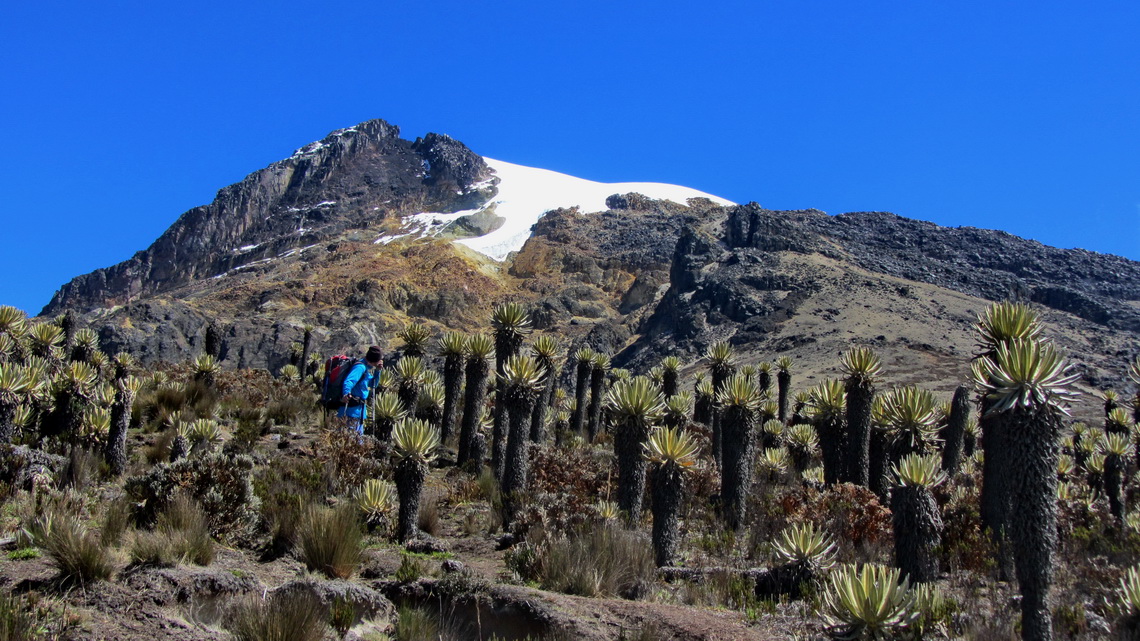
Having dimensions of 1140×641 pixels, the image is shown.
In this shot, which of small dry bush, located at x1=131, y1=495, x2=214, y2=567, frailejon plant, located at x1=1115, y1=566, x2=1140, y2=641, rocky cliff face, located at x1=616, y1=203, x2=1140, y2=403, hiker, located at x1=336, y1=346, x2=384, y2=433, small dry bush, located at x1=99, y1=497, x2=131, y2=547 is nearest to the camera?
small dry bush, located at x1=131, y1=495, x2=214, y2=567

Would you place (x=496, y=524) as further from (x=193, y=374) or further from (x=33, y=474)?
(x=193, y=374)

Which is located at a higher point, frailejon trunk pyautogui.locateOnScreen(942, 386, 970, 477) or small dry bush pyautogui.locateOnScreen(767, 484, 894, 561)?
frailejon trunk pyautogui.locateOnScreen(942, 386, 970, 477)

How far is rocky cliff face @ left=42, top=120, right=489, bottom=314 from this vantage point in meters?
148

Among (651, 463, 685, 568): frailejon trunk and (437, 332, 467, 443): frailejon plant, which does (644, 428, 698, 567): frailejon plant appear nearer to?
(651, 463, 685, 568): frailejon trunk

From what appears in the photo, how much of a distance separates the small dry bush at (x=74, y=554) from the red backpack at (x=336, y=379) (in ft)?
25.5

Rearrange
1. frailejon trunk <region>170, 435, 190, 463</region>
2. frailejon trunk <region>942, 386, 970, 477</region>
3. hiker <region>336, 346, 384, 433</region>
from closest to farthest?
frailejon trunk <region>170, 435, 190, 463</region> < hiker <region>336, 346, 384, 433</region> < frailejon trunk <region>942, 386, 970, 477</region>

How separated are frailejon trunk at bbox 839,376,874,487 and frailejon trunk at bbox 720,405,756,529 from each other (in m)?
1.93

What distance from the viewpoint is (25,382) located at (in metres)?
11.0

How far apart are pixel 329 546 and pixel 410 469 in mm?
2407

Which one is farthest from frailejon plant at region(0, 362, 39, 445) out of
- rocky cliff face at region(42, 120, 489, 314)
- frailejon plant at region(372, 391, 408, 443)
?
rocky cliff face at region(42, 120, 489, 314)

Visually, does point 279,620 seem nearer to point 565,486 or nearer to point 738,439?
point 565,486

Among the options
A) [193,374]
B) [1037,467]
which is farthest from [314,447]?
[1037,467]

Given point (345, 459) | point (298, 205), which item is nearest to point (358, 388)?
point (345, 459)

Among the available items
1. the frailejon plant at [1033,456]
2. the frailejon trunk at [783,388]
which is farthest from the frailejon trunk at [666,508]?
the frailejon trunk at [783,388]
